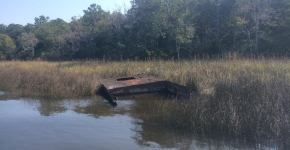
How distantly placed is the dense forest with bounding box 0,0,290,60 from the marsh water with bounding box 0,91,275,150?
1128 cm

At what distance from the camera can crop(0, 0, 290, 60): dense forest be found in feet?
79.4

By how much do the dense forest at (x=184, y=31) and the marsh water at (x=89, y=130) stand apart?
11282 mm

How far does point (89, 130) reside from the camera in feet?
24.2

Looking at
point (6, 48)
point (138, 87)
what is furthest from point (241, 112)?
point (6, 48)

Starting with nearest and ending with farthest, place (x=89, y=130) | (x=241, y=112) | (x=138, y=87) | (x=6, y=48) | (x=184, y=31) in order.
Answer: (x=241, y=112), (x=89, y=130), (x=138, y=87), (x=184, y=31), (x=6, y=48)

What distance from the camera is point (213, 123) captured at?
21.4 feet

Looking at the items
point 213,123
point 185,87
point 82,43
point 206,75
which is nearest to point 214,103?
point 213,123

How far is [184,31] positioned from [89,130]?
19140 millimetres

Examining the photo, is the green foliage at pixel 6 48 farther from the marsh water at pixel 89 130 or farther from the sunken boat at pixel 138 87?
the marsh water at pixel 89 130

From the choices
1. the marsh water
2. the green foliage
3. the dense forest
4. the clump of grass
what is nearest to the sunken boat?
the marsh water

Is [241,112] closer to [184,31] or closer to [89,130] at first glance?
[89,130]

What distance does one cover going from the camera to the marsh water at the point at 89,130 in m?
6.19

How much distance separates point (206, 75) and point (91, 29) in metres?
28.7

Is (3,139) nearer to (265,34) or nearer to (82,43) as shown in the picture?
(265,34)
